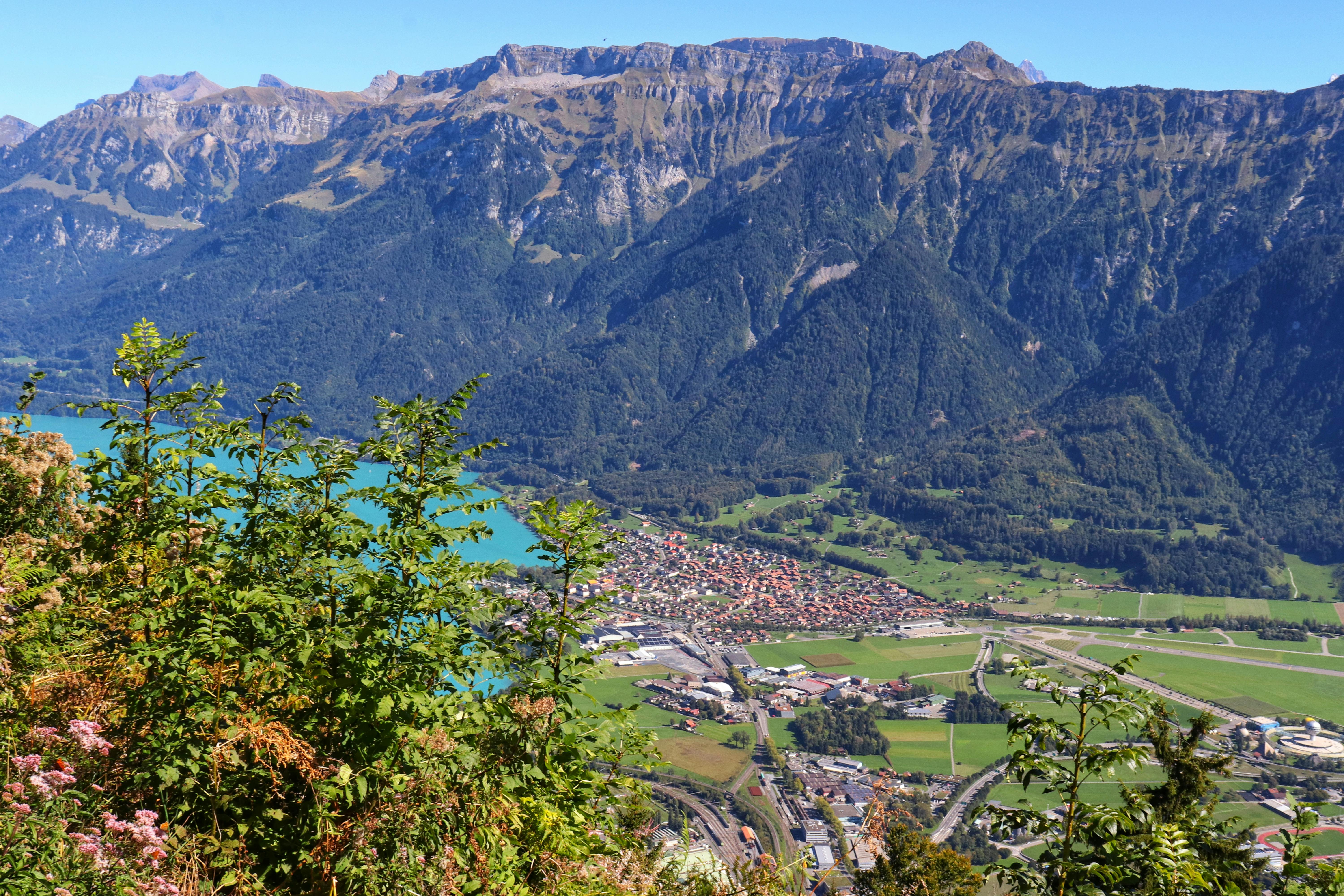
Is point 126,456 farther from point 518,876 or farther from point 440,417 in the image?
point 518,876

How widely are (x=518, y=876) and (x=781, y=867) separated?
3069 millimetres

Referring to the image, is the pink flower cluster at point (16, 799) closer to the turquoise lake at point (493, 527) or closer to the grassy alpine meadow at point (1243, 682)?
the turquoise lake at point (493, 527)

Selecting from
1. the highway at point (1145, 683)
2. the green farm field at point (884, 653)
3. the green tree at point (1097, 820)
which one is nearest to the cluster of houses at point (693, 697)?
the green farm field at point (884, 653)

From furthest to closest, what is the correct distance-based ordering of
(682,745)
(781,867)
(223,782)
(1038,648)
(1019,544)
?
(1019,544)
(1038,648)
(682,745)
(781,867)
(223,782)

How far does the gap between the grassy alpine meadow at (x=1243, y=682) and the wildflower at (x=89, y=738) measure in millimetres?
112212

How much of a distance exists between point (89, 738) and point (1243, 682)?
12559 centimetres

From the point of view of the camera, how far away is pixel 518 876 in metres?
8.05

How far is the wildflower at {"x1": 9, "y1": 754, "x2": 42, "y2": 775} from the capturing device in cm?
722

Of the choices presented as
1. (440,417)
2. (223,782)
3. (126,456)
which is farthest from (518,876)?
(126,456)

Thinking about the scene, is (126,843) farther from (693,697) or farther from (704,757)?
(693,697)

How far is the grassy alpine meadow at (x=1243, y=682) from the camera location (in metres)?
102

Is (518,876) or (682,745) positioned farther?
(682,745)

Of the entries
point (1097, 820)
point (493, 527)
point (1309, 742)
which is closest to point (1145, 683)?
point (1309, 742)

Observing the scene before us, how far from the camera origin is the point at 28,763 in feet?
24.1
